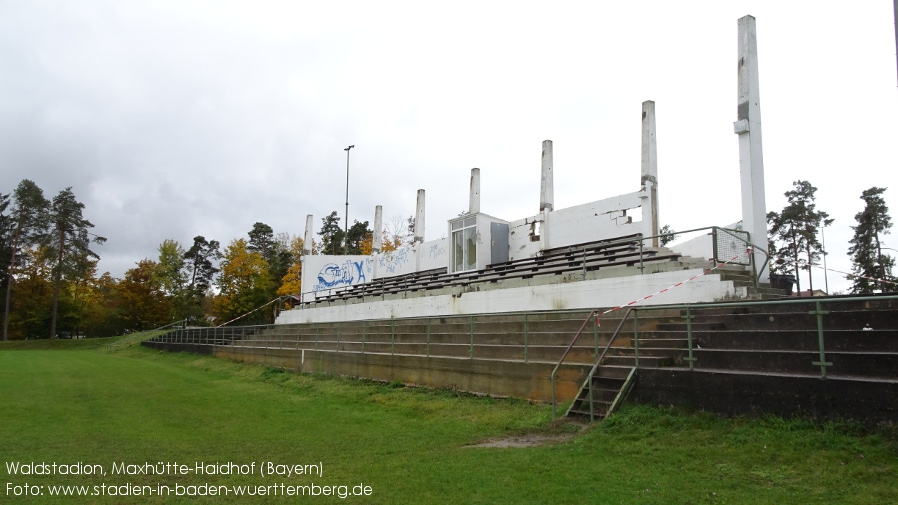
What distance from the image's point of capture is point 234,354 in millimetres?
26656

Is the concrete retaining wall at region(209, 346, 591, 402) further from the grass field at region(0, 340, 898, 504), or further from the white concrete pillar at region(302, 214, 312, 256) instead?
the white concrete pillar at region(302, 214, 312, 256)

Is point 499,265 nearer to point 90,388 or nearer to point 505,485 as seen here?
point 90,388

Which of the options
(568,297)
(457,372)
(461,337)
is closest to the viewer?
(457,372)

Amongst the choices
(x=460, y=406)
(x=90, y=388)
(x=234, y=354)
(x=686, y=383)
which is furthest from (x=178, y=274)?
(x=686, y=383)

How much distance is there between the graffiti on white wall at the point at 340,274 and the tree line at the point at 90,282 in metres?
13.2

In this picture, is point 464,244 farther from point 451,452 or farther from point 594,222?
point 451,452

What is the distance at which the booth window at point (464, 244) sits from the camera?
2467cm

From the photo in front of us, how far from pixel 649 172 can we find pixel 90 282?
6882 centimetres

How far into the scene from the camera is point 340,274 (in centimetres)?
3672

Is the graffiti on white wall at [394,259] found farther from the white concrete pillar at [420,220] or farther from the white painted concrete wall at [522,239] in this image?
the white painted concrete wall at [522,239]

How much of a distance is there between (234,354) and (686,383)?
23255 mm

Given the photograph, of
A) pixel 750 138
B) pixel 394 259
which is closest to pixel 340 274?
pixel 394 259

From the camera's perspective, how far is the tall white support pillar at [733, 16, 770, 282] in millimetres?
13883

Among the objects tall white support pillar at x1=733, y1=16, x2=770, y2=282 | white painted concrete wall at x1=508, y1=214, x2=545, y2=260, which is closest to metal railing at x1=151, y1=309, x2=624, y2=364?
tall white support pillar at x1=733, y1=16, x2=770, y2=282
